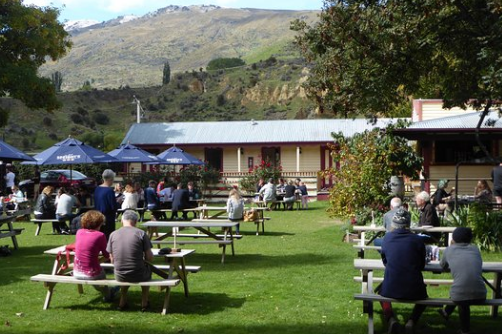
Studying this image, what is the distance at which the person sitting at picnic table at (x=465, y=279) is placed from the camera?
7.10 metres

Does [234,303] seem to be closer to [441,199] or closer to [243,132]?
[441,199]

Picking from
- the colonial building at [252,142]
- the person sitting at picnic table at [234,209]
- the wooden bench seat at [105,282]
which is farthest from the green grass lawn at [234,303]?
the colonial building at [252,142]

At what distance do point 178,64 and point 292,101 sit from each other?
381ft

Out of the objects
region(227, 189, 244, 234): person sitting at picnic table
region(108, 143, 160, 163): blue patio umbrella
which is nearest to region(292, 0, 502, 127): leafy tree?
region(227, 189, 244, 234): person sitting at picnic table

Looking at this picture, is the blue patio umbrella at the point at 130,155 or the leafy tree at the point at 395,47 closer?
the leafy tree at the point at 395,47

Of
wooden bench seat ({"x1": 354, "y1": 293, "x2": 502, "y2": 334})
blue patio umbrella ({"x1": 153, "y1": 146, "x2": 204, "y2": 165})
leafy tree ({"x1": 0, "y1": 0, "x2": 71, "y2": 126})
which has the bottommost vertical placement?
wooden bench seat ({"x1": 354, "y1": 293, "x2": 502, "y2": 334})

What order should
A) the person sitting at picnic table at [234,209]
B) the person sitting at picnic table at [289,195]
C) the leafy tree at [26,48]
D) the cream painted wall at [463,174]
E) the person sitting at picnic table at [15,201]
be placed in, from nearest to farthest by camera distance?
the person sitting at picnic table at [234,209] → the person sitting at picnic table at [15,201] → the cream painted wall at [463,174] → the leafy tree at [26,48] → the person sitting at picnic table at [289,195]

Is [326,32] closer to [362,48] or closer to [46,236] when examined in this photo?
[362,48]

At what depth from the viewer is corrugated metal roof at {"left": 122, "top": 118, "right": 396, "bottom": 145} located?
40.4 m

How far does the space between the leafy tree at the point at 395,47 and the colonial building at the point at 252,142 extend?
2577 centimetres

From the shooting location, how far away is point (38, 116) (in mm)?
74875

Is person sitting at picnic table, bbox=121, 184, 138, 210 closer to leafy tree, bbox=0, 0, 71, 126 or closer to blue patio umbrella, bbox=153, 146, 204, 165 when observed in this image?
leafy tree, bbox=0, 0, 71, 126

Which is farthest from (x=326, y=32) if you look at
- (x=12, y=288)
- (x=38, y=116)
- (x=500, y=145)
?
(x=38, y=116)

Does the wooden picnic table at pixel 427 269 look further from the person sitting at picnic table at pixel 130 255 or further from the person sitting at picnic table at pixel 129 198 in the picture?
the person sitting at picnic table at pixel 129 198
